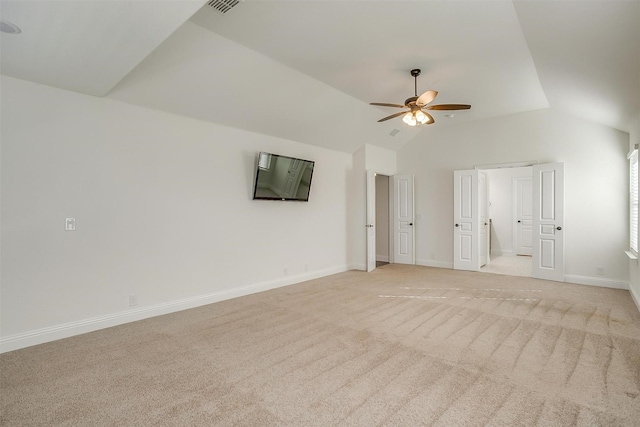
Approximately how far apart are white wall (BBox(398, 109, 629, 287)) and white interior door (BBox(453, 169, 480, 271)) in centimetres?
22

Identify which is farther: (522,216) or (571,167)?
(522,216)

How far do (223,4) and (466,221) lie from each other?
575 centimetres

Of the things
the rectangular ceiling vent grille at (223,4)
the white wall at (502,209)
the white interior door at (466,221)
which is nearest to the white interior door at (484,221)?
the white interior door at (466,221)

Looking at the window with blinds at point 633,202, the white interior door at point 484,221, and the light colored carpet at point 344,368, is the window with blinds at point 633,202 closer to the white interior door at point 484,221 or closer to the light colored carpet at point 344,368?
the light colored carpet at point 344,368

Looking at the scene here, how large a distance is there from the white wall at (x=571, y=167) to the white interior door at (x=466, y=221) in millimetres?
218

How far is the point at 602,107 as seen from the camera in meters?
4.35

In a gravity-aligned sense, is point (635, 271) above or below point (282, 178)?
below

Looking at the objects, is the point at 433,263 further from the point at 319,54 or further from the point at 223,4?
the point at 223,4

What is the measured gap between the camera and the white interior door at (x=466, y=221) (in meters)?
A: 6.41

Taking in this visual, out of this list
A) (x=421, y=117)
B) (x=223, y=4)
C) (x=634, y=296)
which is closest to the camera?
(x=223, y=4)

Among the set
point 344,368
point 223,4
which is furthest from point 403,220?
point 223,4

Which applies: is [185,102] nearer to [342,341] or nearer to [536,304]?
[342,341]

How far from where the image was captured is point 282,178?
5062 millimetres

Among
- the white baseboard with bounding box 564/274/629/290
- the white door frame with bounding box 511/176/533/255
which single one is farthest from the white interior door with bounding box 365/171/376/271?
the white door frame with bounding box 511/176/533/255
